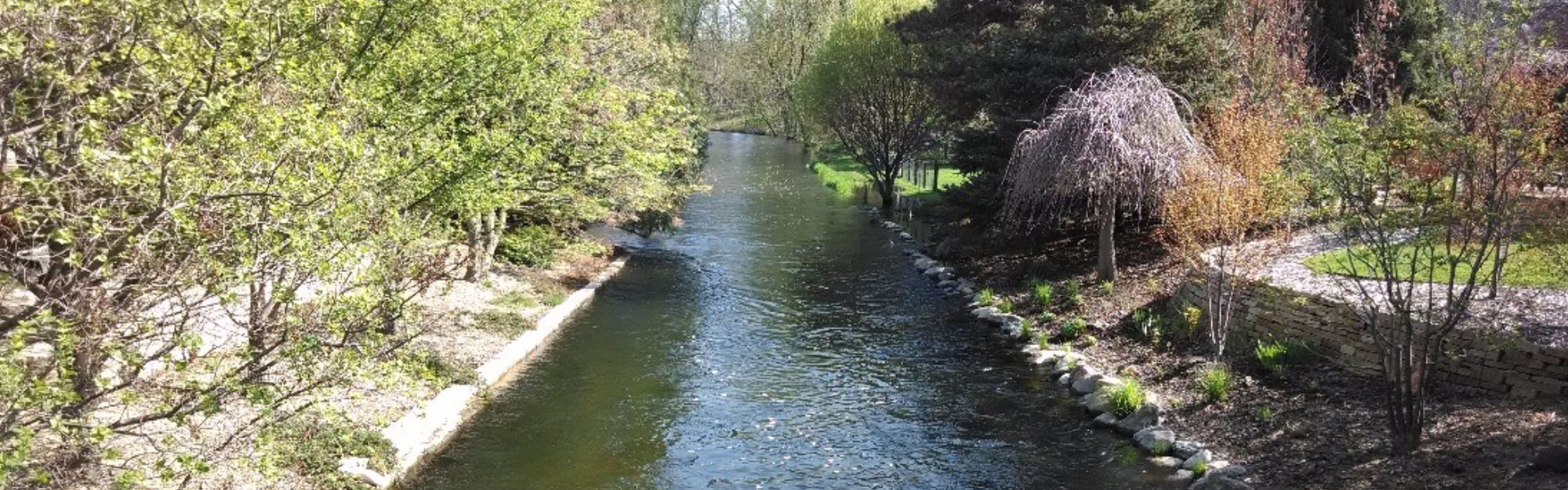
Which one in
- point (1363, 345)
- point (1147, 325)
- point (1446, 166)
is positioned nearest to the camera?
point (1446, 166)

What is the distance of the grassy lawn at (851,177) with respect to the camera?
42.5 meters

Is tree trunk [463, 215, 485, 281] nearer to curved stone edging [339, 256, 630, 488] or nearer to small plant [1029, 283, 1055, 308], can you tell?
curved stone edging [339, 256, 630, 488]

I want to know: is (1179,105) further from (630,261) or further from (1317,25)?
(630,261)

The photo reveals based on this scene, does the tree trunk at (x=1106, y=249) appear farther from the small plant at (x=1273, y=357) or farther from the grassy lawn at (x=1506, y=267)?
the small plant at (x=1273, y=357)

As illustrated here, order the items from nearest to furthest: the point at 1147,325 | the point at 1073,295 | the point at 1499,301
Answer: the point at 1499,301, the point at 1147,325, the point at 1073,295

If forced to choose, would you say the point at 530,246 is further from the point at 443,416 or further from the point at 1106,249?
the point at 1106,249

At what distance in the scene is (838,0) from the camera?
197ft

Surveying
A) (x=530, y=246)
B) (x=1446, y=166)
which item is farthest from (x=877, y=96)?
(x=1446, y=166)

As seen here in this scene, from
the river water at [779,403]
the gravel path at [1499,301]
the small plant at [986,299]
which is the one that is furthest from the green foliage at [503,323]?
the gravel path at [1499,301]

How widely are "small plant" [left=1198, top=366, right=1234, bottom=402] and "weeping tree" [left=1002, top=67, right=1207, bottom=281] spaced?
509cm

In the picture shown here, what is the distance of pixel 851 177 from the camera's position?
48844mm

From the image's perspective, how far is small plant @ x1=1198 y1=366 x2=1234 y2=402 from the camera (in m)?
14.0

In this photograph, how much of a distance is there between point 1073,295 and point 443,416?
11650mm

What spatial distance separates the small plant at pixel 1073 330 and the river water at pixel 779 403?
3.64 feet
